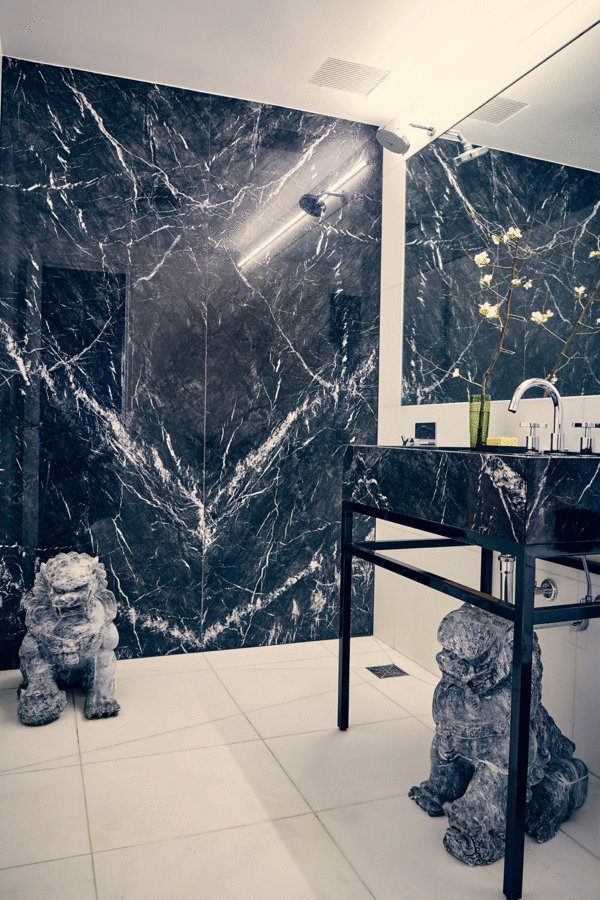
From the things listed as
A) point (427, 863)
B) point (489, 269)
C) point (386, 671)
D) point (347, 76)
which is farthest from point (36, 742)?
point (347, 76)

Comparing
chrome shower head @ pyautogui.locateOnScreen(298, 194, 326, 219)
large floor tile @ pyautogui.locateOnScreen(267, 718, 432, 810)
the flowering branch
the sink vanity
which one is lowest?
large floor tile @ pyautogui.locateOnScreen(267, 718, 432, 810)

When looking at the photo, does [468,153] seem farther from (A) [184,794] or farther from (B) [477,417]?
(A) [184,794]

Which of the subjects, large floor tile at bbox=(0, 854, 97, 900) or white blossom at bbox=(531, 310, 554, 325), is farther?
white blossom at bbox=(531, 310, 554, 325)

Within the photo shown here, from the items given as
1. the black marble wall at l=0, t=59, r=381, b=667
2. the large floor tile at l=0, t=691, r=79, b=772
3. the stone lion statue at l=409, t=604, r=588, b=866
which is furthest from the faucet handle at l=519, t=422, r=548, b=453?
the large floor tile at l=0, t=691, r=79, b=772

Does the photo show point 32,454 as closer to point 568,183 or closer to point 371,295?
point 371,295

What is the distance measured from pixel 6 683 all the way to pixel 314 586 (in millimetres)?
1323

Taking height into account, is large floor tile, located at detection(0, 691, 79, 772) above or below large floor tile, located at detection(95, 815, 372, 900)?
below

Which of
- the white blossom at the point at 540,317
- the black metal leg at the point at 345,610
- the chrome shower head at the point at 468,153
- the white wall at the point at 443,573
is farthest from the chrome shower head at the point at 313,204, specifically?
the black metal leg at the point at 345,610

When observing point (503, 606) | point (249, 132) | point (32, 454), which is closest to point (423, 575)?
point (503, 606)

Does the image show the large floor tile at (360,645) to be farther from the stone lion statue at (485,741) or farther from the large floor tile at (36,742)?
the stone lion statue at (485,741)

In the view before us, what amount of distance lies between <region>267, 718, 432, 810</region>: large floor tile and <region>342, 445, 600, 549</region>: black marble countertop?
2.53ft

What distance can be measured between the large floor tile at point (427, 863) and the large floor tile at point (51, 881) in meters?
0.56

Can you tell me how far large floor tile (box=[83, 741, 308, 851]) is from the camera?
1534 millimetres

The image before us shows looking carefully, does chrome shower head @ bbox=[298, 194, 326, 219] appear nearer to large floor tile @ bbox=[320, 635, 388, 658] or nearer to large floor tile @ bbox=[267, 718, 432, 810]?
large floor tile @ bbox=[320, 635, 388, 658]
